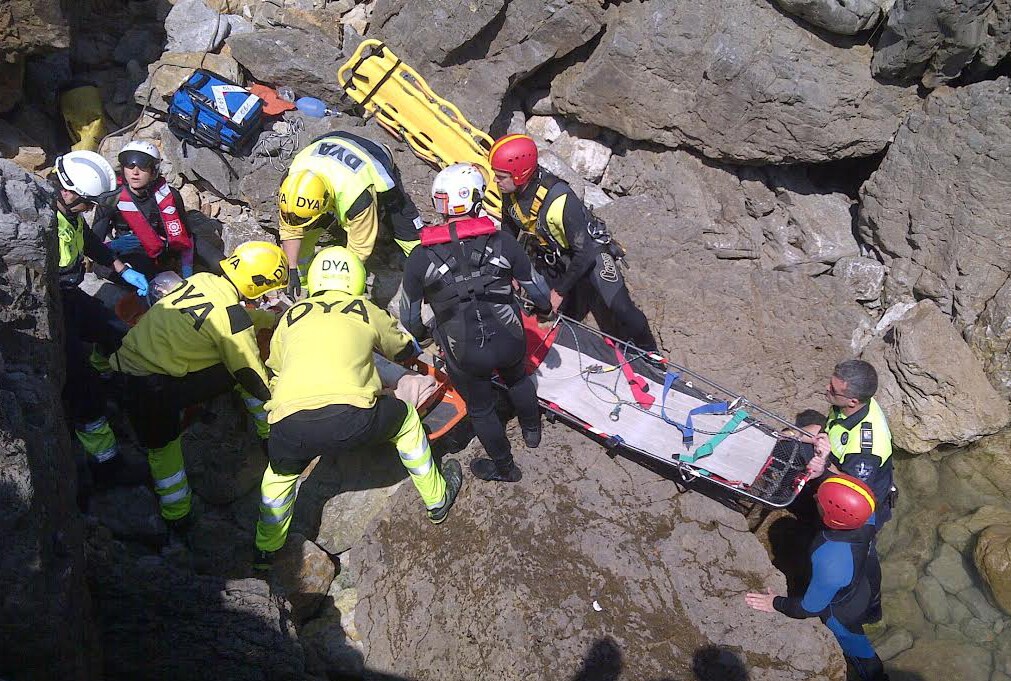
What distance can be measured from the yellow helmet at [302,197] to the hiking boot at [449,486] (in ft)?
6.26

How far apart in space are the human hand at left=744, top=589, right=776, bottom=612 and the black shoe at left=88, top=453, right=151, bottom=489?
12.0 ft

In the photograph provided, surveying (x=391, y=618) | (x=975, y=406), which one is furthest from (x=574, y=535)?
(x=975, y=406)

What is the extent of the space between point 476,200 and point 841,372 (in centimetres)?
222

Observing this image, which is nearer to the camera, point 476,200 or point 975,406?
point 476,200

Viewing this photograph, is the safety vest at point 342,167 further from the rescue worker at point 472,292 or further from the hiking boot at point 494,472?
the hiking boot at point 494,472

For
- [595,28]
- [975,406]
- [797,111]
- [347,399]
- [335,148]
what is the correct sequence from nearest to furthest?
[347,399], [335,148], [975,406], [797,111], [595,28]

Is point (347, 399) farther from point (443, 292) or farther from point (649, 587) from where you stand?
point (649, 587)

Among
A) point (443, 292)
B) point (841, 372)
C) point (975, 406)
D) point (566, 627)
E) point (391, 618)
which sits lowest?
point (391, 618)

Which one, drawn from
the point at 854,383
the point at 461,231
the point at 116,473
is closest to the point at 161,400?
the point at 116,473

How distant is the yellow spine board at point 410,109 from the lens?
213 inches

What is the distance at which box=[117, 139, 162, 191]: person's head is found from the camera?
4.54 meters

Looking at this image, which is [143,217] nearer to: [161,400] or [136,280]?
[136,280]

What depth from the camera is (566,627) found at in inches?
138

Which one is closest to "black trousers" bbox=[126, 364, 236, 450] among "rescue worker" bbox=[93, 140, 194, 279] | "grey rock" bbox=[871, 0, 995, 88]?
"rescue worker" bbox=[93, 140, 194, 279]
